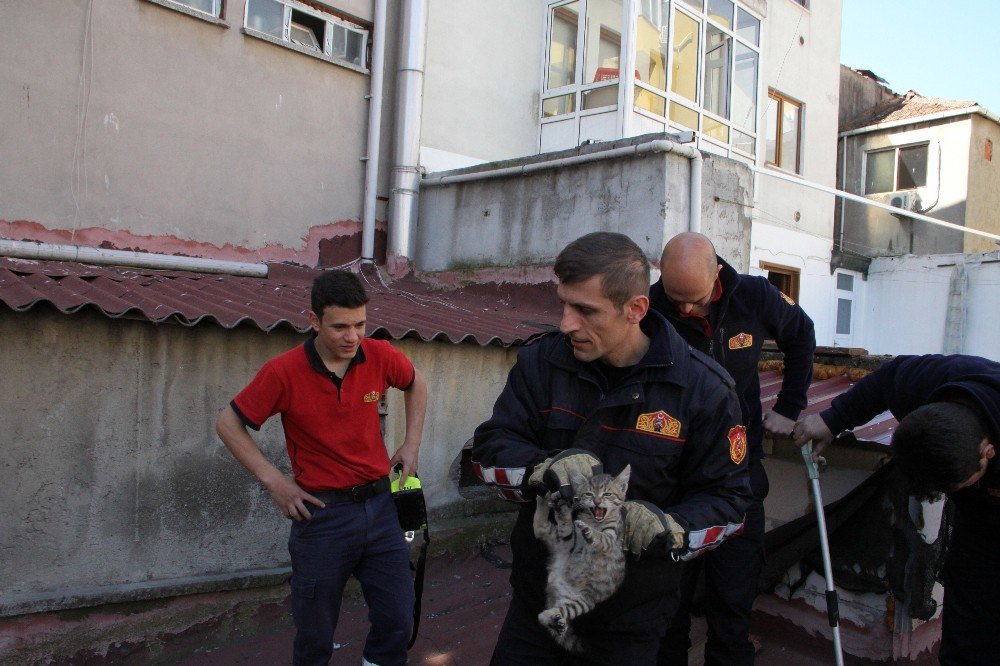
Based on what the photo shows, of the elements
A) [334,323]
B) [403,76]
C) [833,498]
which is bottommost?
[833,498]

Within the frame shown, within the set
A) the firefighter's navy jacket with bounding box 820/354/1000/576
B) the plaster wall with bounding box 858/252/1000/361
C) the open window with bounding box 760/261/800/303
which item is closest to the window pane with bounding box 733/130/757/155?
the open window with bounding box 760/261/800/303

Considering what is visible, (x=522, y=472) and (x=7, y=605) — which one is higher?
(x=522, y=472)

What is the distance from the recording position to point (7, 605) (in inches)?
147

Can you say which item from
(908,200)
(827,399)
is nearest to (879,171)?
(908,200)

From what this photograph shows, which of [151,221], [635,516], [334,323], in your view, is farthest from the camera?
[151,221]

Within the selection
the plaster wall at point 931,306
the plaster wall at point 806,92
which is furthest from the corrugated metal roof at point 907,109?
the plaster wall at point 931,306

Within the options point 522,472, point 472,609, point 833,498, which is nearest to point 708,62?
point 833,498

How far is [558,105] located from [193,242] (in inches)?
218

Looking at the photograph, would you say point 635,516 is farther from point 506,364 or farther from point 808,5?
point 808,5

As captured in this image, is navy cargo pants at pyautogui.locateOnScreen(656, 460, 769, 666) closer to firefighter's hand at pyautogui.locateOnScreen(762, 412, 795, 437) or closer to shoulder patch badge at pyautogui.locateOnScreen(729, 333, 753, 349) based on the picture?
firefighter's hand at pyautogui.locateOnScreen(762, 412, 795, 437)

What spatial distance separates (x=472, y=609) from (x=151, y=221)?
4753mm

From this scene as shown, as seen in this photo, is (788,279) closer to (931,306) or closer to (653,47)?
(931,306)

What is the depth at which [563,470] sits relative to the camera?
1949 millimetres

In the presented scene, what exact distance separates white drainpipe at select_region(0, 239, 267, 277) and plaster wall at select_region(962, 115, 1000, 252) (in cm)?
1590
